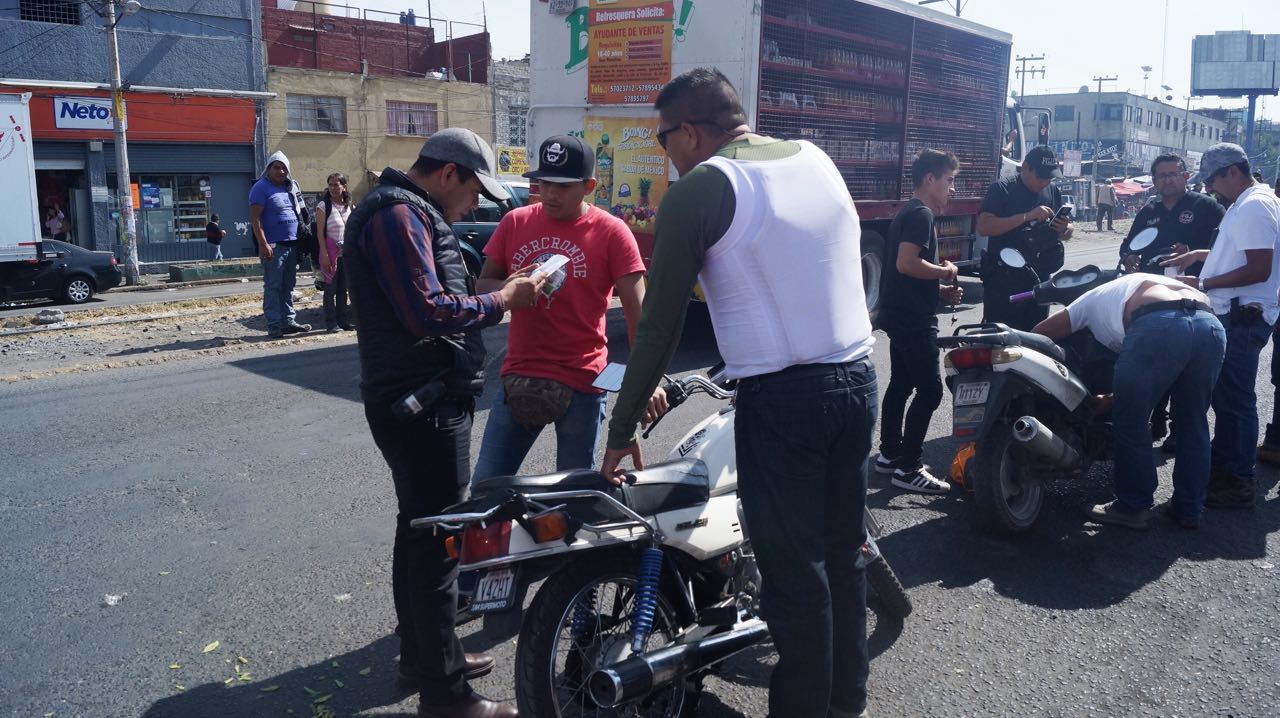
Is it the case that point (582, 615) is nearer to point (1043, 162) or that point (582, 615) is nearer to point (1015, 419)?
point (1015, 419)

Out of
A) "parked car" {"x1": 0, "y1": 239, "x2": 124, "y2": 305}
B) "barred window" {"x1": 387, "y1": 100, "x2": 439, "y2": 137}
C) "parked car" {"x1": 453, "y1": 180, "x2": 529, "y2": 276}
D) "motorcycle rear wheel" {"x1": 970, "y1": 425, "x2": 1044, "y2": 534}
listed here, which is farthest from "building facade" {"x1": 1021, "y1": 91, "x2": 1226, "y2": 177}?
"motorcycle rear wheel" {"x1": 970, "y1": 425, "x2": 1044, "y2": 534}

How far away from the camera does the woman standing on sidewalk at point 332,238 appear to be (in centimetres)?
1082

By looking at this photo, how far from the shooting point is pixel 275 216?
427 inches

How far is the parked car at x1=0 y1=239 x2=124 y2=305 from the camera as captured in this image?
1598 centimetres

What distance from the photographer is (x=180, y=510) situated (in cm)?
530

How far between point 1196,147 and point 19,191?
11678 centimetres

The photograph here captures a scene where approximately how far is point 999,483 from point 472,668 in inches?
108

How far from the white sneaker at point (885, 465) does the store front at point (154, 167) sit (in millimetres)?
22951

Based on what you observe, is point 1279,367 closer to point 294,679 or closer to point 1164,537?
point 1164,537

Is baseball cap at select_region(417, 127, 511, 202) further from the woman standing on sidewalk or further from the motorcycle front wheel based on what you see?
the woman standing on sidewalk

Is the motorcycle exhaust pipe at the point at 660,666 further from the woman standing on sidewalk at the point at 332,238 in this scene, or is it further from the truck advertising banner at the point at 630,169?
the woman standing on sidewalk at the point at 332,238

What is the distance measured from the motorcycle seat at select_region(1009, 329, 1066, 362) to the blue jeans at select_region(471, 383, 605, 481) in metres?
2.40

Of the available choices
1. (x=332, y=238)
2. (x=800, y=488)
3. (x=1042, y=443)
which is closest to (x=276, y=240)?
(x=332, y=238)

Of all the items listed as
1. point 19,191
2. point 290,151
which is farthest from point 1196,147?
point 19,191
